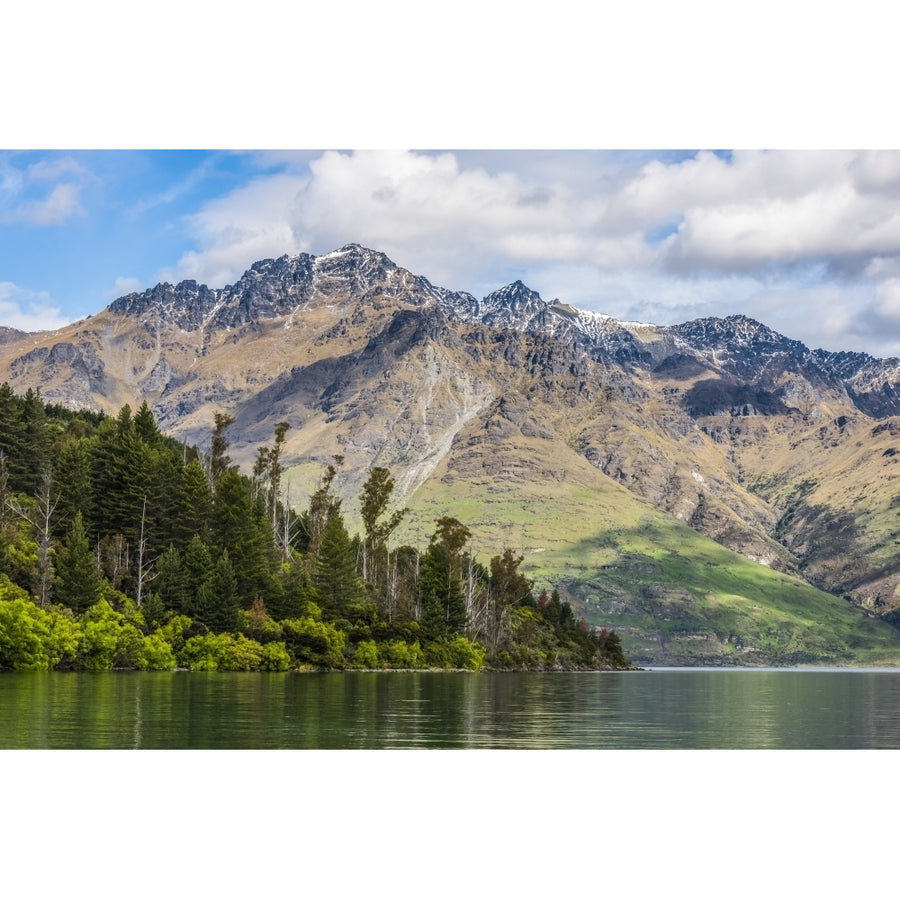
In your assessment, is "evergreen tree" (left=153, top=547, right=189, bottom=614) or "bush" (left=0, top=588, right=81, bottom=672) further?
"evergreen tree" (left=153, top=547, right=189, bottom=614)

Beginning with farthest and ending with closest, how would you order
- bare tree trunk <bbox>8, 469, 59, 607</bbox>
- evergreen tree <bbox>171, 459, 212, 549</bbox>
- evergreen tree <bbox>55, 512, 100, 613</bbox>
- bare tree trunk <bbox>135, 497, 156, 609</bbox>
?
1. evergreen tree <bbox>171, 459, 212, 549</bbox>
2. bare tree trunk <bbox>135, 497, 156, 609</bbox>
3. evergreen tree <bbox>55, 512, 100, 613</bbox>
4. bare tree trunk <bbox>8, 469, 59, 607</bbox>

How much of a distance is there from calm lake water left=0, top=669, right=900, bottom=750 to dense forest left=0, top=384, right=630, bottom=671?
926 cm

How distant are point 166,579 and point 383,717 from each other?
6959 cm

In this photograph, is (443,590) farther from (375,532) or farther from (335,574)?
(335,574)

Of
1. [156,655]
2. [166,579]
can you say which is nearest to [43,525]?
[166,579]

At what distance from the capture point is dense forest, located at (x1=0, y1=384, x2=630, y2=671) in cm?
11950

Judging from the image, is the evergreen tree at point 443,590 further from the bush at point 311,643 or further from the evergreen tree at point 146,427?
the evergreen tree at point 146,427

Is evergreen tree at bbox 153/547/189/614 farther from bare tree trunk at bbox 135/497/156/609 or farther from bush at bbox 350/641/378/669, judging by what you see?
bush at bbox 350/641/378/669

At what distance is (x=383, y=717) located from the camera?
70562mm

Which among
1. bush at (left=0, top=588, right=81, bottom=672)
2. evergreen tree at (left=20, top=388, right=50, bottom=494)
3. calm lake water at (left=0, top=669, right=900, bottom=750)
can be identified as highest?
evergreen tree at (left=20, top=388, right=50, bottom=494)

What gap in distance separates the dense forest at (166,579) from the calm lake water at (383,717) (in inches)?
364

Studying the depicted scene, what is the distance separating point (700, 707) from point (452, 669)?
74484 mm

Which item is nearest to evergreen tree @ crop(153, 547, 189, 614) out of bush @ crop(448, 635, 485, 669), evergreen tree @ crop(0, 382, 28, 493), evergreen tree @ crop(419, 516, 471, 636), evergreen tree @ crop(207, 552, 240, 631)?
evergreen tree @ crop(207, 552, 240, 631)
